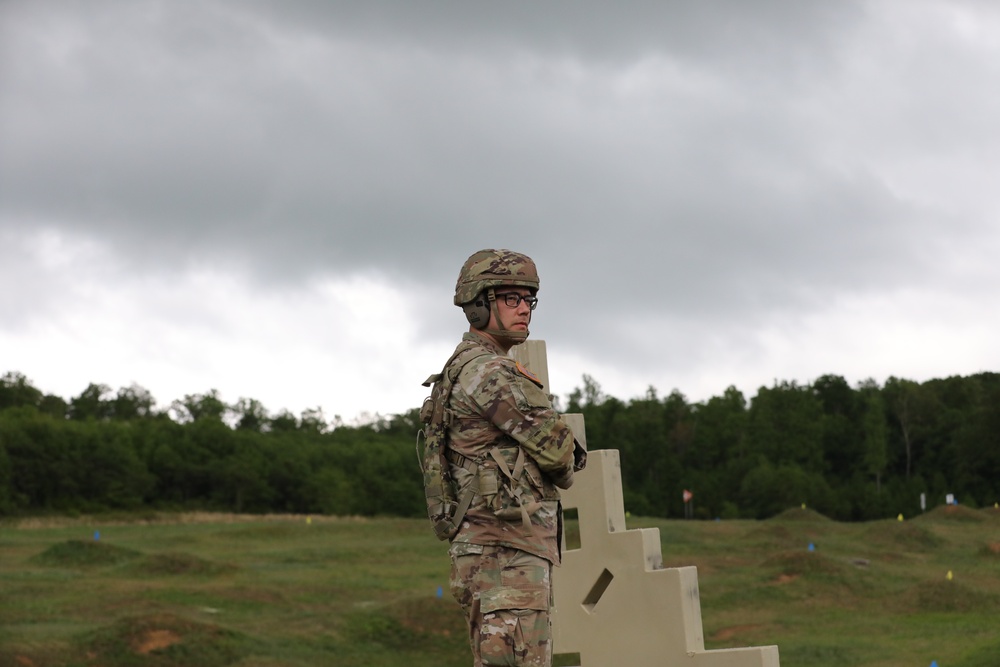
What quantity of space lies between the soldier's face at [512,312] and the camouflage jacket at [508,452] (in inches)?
6.8

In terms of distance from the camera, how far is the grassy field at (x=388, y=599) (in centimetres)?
2006

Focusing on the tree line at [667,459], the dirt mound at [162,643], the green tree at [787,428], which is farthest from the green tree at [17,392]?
the dirt mound at [162,643]

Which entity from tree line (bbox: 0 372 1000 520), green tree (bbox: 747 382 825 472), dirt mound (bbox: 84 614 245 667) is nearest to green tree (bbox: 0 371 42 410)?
tree line (bbox: 0 372 1000 520)

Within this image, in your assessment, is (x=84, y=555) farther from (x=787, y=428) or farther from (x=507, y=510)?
(x=787, y=428)

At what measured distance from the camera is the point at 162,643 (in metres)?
19.9

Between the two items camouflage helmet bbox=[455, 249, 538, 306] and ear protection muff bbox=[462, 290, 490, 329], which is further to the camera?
ear protection muff bbox=[462, 290, 490, 329]

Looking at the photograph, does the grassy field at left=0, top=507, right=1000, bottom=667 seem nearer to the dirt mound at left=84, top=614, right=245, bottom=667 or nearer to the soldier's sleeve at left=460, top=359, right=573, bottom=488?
the dirt mound at left=84, top=614, right=245, bottom=667

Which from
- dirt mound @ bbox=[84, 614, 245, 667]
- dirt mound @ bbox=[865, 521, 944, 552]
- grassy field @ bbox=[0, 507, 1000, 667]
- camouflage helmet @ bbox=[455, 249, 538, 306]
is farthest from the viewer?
dirt mound @ bbox=[865, 521, 944, 552]

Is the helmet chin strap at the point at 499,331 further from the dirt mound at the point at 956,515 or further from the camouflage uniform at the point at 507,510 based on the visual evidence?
the dirt mound at the point at 956,515

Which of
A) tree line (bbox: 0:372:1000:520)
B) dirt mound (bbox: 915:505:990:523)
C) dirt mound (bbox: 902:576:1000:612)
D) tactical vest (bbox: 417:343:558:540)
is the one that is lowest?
dirt mound (bbox: 902:576:1000:612)

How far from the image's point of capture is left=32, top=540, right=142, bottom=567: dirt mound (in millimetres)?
33219

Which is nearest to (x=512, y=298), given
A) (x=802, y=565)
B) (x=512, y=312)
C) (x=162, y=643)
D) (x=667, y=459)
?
(x=512, y=312)

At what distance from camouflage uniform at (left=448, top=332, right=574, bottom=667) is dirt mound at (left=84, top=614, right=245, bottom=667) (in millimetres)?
14926

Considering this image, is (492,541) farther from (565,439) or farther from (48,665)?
(48,665)
